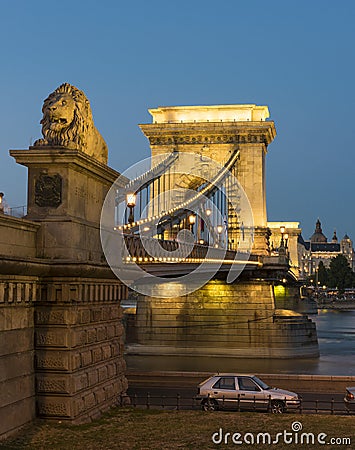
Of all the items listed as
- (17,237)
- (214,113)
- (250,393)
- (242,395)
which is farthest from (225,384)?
(214,113)

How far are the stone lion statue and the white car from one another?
870 centimetres

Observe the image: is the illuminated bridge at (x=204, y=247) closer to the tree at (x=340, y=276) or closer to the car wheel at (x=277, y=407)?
the car wheel at (x=277, y=407)

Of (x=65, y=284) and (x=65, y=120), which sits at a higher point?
(x=65, y=120)

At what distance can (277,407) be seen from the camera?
22797mm

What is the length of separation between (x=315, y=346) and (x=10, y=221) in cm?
3898

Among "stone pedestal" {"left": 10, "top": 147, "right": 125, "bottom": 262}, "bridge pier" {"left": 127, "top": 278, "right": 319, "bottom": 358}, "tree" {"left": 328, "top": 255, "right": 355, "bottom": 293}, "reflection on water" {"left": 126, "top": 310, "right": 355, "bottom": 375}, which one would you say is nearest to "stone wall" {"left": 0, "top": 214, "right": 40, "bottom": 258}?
"stone pedestal" {"left": 10, "top": 147, "right": 125, "bottom": 262}

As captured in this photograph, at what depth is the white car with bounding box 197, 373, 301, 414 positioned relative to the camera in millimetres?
22859

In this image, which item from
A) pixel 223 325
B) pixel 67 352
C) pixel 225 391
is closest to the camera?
pixel 67 352

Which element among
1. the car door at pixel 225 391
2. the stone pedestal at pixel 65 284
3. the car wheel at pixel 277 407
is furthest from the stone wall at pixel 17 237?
the car wheel at pixel 277 407

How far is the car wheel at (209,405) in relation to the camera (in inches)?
901

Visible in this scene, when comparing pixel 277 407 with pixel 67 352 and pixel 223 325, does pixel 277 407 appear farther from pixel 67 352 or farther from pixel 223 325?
pixel 223 325

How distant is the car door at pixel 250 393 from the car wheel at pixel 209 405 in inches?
31.9

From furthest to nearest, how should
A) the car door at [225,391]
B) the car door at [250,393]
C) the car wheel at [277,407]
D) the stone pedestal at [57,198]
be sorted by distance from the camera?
the car door at [225,391] < the car door at [250,393] < the car wheel at [277,407] < the stone pedestal at [57,198]

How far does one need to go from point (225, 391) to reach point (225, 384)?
0.98ft
